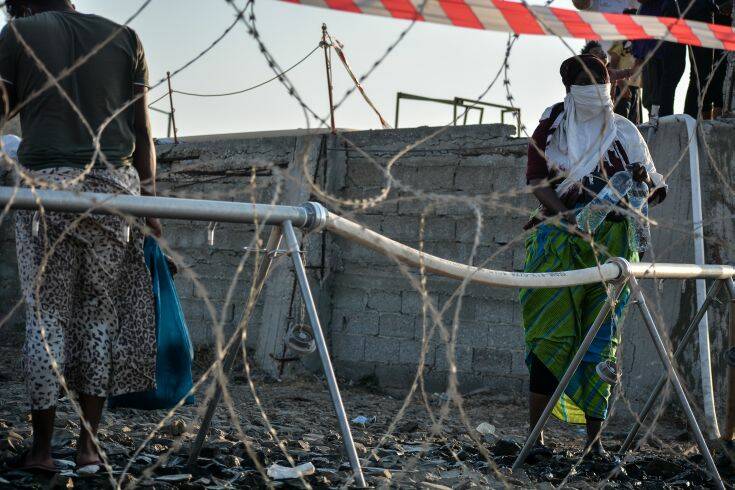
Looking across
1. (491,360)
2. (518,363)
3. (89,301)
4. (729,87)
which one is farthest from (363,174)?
(89,301)

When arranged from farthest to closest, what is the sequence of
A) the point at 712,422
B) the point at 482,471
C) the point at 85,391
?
the point at 712,422
the point at 482,471
the point at 85,391

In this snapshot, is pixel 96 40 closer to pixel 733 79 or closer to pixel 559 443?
pixel 559 443

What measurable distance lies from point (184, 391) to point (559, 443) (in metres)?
2.16

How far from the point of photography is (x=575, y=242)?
149 inches

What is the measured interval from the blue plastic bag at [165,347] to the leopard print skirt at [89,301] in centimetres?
4

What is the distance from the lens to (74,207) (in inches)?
86.8

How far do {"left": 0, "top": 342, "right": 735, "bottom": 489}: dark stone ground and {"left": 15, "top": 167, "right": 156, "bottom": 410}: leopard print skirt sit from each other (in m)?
0.28

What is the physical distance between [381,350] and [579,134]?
8.99ft

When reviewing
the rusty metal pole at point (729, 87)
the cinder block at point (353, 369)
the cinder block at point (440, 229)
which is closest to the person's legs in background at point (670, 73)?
the rusty metal pole at point (729, 87)

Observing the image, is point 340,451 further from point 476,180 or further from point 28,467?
point 476,180

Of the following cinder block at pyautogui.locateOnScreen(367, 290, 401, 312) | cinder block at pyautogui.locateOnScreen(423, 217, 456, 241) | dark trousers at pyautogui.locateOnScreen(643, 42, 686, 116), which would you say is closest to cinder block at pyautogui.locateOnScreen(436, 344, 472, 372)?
cinder block at pyautogui.locateOnScreen(367, 290, 401, 312)

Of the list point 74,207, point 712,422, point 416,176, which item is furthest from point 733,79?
point 74,207

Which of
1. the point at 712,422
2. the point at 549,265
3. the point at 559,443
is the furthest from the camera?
the point at 559,443

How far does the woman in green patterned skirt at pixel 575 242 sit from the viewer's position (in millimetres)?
3748
